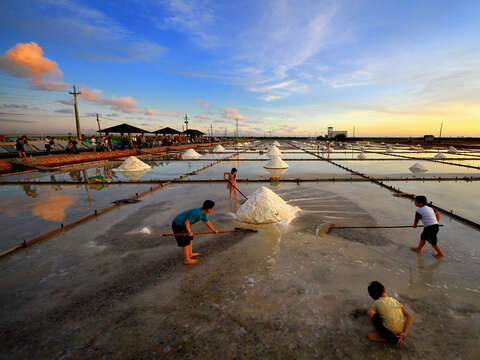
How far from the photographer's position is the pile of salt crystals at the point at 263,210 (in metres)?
5.49

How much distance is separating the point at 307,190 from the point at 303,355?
7.03m

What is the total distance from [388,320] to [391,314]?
0.23 feet

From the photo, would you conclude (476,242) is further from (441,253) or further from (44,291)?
(44,291)

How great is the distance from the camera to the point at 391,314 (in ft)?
7.30

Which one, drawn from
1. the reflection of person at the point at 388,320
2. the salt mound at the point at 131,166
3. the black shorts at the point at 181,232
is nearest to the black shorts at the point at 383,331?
the reflection of person at the point at 388,320

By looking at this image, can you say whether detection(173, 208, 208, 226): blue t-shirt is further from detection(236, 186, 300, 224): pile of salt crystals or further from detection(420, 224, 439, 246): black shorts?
detection(420, 224, 439, 246): black shorts

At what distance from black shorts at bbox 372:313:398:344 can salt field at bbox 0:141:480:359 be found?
92 mm

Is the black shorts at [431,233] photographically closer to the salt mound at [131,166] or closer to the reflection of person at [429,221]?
the reflection of person at [429,221]

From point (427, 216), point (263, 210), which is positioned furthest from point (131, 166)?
point (427, 216)

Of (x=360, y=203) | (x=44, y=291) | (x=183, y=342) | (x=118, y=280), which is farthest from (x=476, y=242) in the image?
(x=44, y=291)

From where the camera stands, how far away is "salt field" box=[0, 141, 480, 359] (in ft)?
7.63

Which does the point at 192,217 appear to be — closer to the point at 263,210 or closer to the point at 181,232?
the point at 181,232

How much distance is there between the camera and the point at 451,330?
245 cm

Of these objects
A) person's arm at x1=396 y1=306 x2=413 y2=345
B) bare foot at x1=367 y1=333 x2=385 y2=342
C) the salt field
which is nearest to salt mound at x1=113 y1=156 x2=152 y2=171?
the salt field
